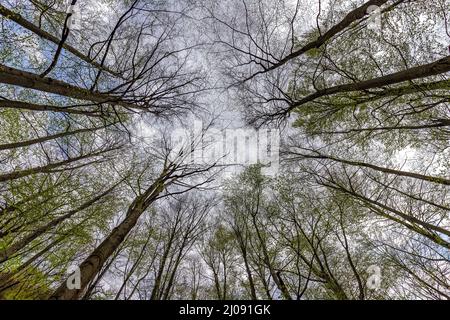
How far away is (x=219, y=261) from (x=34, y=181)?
8250 mm

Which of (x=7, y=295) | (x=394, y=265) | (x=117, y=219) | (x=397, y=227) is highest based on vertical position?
(x=117, y=219)

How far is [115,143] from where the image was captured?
265 inches

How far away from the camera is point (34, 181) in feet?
16.1

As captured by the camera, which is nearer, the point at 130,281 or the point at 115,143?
the point at 115,143

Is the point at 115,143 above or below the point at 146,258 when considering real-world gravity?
above
